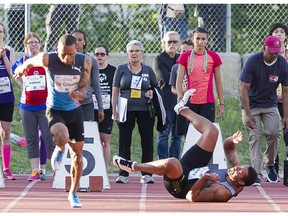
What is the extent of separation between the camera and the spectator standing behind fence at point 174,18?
20.4m

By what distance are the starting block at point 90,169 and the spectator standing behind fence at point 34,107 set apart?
1.32 meters

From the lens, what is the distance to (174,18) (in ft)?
67.4

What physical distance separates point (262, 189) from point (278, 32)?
8.54 ft

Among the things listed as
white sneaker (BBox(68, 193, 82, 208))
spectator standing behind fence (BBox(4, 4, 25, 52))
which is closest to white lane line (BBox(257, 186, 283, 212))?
white sneaker (BBox(68, 193, 82, 208))

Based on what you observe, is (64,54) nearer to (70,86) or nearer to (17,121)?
(70,86)

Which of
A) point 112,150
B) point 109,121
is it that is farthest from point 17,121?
point 109,121

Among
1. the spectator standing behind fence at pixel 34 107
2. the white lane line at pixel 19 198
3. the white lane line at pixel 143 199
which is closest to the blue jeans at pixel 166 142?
the white lane line at pixel 143 199

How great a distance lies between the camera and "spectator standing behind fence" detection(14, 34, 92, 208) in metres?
13.2

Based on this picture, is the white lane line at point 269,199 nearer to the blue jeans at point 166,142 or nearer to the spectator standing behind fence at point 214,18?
the blue jeans at point 166,142

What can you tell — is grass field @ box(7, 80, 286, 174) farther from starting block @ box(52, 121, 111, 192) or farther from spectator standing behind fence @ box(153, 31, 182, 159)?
starting block @ box(52, 121, 111, 192)

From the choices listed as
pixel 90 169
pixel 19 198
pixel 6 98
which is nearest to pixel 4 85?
pixel 6 98

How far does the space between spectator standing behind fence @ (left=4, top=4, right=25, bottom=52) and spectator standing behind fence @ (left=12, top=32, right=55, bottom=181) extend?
463 cm

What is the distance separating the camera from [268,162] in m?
16.9

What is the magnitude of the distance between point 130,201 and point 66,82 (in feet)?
5.77
